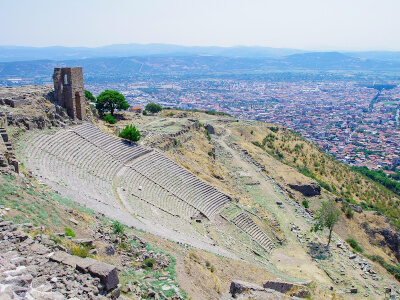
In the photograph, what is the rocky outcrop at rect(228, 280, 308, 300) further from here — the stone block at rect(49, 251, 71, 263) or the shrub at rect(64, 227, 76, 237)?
the shrub at rect(64, 227, 76, 237)

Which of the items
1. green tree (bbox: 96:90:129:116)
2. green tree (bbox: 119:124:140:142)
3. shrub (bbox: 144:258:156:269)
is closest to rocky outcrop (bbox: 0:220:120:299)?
shrub (bbox: 144:258:156:269)

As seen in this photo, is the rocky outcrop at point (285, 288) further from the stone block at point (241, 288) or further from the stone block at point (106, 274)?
the stone block at point (106, 274)

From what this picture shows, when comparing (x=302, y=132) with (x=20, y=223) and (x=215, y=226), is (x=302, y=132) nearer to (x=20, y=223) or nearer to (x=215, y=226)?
(x=215, y=226)

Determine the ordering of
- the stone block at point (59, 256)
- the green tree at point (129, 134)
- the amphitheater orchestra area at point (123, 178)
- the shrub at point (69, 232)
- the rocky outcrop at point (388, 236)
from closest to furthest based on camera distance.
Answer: the stone block at point (59, 256)
the shrub at point (69, 232)
the amphitheater orchestra area at point (123, 178)
the green tree at point (129, 134)
the rocky outcrop at point (388, 236)

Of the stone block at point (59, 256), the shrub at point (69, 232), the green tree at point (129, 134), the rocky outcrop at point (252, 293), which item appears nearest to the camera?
the stone block at point (59, 256)

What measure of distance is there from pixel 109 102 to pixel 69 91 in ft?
40.5

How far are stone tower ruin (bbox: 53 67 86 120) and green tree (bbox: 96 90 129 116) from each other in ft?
36.9

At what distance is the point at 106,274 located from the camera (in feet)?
29.9

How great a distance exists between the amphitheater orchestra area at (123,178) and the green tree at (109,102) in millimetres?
13293

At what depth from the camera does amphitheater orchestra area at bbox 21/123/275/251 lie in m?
19.9

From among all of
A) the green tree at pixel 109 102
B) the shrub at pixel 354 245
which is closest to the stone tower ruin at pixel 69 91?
the green tree at pixel 109 102

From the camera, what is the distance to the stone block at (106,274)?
29.9 ft

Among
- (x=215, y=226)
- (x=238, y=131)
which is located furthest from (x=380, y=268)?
(x=238, y=131)

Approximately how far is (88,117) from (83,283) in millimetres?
23231
